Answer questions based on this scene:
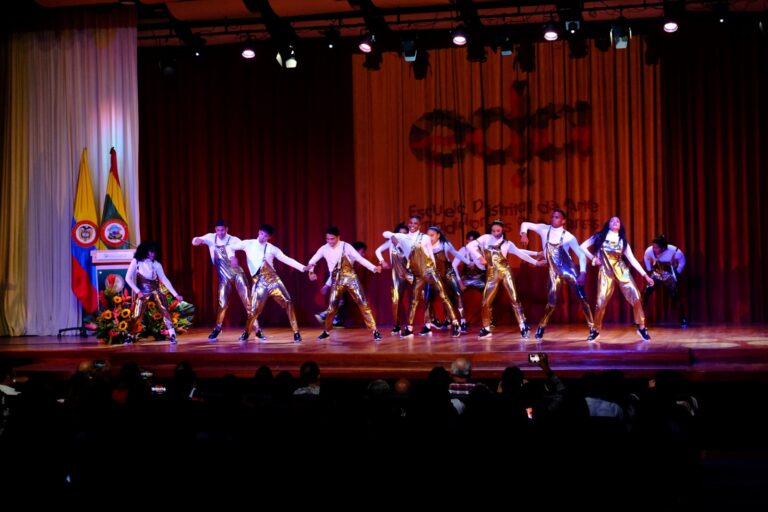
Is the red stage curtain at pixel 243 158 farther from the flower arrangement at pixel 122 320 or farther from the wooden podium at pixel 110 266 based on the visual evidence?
Answer: the wooden podium at pixel 110 266

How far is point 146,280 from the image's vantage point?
1066 centimetres

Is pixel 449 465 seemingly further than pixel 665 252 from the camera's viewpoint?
No

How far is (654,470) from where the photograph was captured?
145 inches

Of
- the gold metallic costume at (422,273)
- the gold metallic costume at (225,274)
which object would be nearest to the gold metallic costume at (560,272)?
the gold metallic costume at (422,273)

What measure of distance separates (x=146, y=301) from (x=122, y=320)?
64cm

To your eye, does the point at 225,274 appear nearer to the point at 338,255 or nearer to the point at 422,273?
the point at 338,255

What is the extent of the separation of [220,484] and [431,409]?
3.20 feet

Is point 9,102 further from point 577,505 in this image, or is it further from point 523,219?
point 577,505

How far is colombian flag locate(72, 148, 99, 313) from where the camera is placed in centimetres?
1242

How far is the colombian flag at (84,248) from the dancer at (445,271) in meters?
4.88

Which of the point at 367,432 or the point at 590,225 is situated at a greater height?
the point at 590,225

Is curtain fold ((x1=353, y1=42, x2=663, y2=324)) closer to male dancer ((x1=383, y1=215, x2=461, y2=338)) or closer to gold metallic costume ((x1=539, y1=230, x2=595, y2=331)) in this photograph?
male dancer ((x1=383, y1=215, x2=461, y2=338))

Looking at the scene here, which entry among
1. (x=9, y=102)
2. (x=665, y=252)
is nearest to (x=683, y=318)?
(x=665, y=252)

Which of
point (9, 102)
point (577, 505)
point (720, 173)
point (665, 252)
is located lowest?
point (577, 505)
